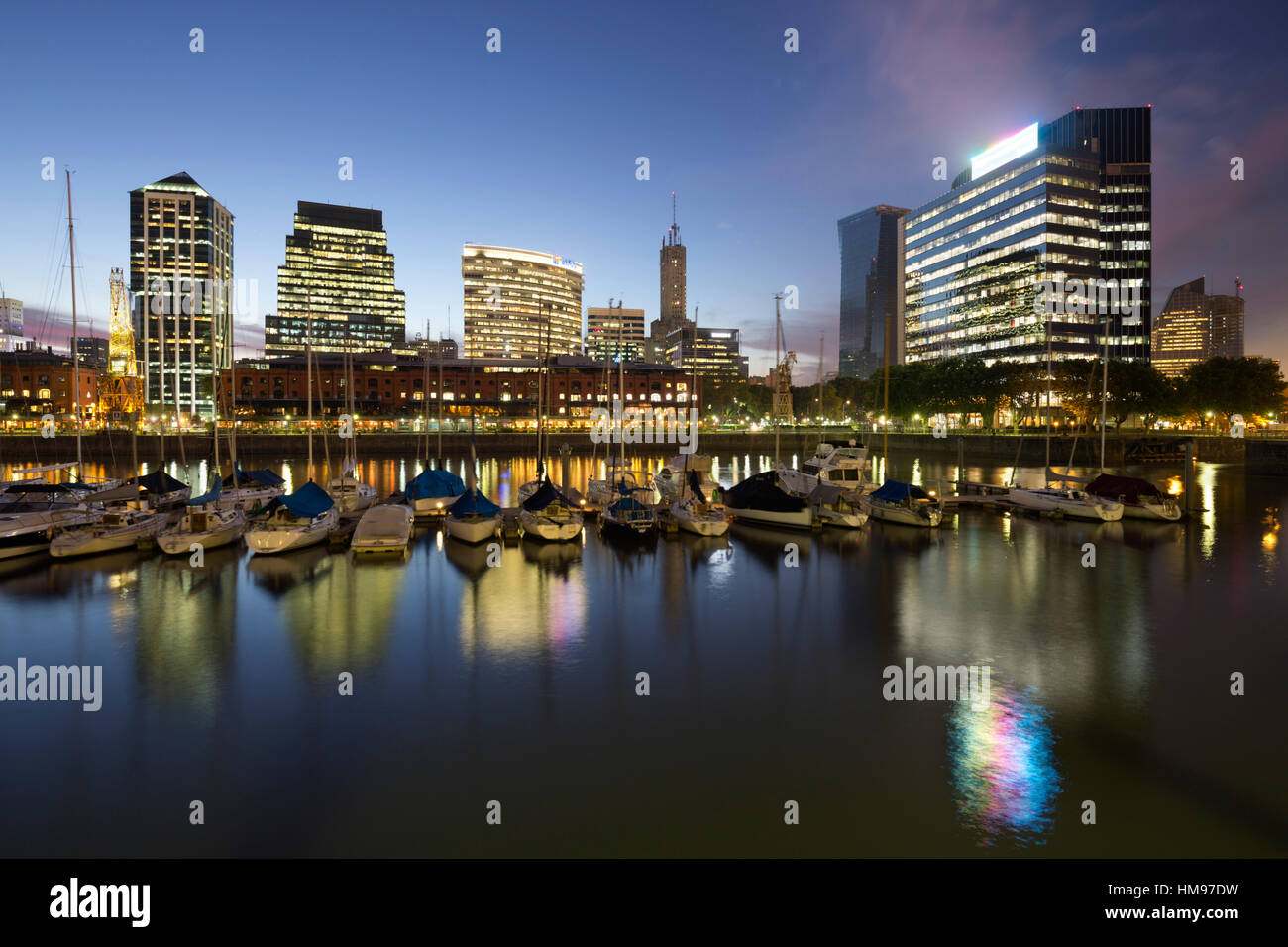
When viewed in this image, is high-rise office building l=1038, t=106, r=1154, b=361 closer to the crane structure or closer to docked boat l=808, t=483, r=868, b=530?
docked boat l=808, t=483, r=868, b=530

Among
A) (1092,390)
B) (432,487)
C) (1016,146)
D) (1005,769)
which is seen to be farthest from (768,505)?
(1016,146)

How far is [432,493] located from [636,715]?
98.5 ft

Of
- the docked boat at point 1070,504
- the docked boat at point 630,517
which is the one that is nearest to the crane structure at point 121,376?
the docked boat at point 630,517

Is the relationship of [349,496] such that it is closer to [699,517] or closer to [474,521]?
[474,521]

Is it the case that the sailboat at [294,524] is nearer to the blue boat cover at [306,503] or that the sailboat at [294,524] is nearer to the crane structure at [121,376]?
the blue boat cover at [306,503]

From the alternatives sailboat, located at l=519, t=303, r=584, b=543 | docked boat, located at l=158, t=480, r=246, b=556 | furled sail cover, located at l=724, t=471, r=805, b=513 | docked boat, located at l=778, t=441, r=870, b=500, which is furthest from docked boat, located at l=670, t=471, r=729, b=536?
docked boat, located at l=158, t=480, r=246, b=556

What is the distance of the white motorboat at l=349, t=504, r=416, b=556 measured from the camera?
32.6 meters

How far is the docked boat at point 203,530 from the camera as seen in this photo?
105 feet

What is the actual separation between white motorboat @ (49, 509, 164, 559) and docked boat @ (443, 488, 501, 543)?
1472cm

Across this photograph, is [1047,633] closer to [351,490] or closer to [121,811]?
[121,811]

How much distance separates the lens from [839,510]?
135 ft

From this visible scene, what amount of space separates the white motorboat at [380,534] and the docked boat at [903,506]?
26651 mm
